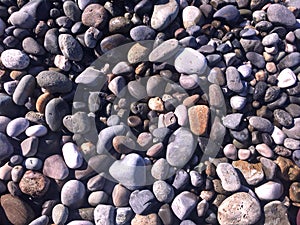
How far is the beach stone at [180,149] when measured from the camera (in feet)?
3.74

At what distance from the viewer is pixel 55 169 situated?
1.14m

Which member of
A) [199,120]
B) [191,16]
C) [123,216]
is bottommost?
[123,216]

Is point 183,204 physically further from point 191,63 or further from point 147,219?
point 191,63

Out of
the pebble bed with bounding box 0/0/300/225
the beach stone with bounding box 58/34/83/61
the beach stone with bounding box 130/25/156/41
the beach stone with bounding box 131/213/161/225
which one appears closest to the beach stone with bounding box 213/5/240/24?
the pebble bed with bounding box 0/0/300/225

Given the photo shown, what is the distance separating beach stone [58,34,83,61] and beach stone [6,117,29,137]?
0.26m

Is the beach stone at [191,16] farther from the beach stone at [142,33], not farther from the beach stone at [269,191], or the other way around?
the beach stone at [269,191]

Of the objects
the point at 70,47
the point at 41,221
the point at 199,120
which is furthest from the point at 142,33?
the point at 41,221

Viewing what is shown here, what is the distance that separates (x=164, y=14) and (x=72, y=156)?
22.1 inches

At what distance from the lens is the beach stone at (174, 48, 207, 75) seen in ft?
3.93

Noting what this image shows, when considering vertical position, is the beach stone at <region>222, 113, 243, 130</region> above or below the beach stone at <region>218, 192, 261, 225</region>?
above

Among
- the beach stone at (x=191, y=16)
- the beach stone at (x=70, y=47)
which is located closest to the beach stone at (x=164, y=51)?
the beach stone at (x=191, y=16)

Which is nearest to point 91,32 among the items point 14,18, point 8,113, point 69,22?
point 69,22

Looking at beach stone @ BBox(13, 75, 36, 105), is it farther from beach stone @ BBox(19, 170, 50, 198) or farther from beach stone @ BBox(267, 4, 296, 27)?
beach stone @ BBox(267, 4, 296, 27)

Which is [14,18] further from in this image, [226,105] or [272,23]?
[272,23]
